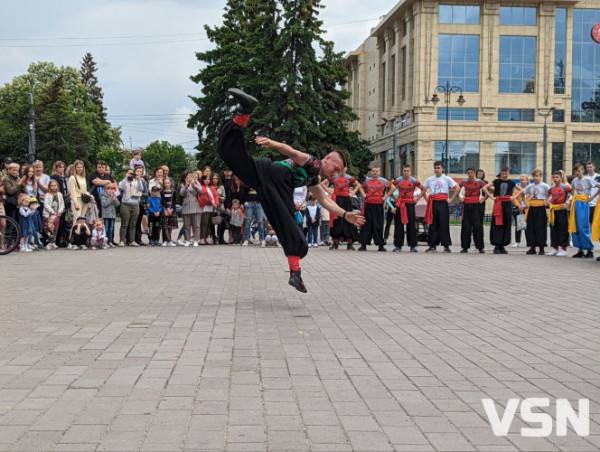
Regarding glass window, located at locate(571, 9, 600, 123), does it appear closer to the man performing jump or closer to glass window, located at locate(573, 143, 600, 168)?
glass window, located at locate(573, 143, 600, 168)

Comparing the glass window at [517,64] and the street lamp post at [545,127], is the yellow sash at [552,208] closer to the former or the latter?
the street lamp post at [545,127]

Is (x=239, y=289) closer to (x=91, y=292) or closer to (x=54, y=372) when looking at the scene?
(x=91, y=292)

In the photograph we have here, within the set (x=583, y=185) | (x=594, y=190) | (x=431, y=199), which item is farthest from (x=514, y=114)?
(x=594, y=190)

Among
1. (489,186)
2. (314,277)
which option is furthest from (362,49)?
(314,277)

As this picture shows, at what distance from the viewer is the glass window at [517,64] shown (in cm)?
7531

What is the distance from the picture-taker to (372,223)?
19.2 m

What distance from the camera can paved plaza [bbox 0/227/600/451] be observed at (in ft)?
12.8

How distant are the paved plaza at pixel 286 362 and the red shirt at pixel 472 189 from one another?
7.87 metres

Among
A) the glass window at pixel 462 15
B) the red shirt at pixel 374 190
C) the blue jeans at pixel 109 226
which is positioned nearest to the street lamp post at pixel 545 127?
the glass window at pixel 462 15

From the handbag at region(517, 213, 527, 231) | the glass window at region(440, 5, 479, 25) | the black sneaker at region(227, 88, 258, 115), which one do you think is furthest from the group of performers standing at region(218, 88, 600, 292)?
the glass window at region(440, 5, 479, 25)

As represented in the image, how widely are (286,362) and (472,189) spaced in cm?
1438

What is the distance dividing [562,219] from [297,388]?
591 inches

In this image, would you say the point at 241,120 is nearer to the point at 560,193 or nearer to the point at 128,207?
the point at 128,207

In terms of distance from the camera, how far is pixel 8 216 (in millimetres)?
16484
